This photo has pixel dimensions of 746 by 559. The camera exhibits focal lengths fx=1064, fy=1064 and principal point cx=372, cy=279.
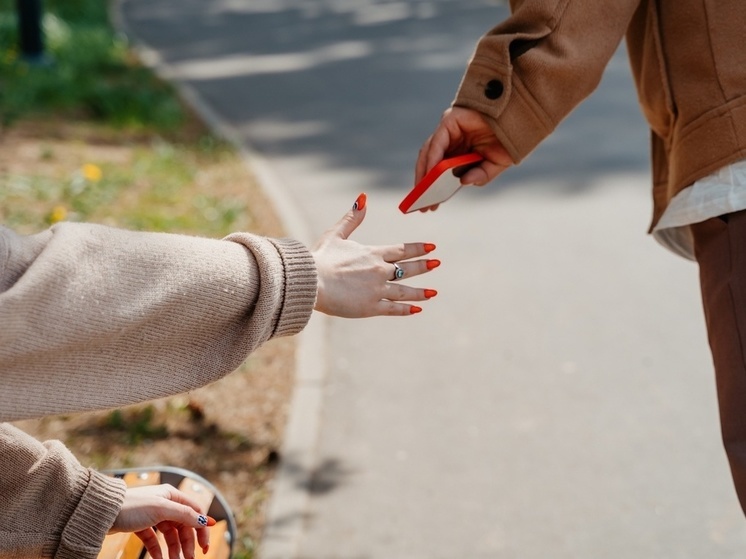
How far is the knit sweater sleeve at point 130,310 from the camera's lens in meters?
1.62

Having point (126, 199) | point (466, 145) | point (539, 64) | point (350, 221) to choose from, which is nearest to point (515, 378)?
point (466, 145)

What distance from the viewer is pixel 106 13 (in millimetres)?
15672

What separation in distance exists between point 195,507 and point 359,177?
5431 mm

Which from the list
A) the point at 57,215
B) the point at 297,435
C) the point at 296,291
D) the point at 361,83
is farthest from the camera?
the point at 361,83

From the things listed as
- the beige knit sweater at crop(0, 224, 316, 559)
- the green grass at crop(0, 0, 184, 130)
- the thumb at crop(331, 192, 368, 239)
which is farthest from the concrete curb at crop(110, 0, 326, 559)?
the green grass at crop(0, 0, 184, 130)

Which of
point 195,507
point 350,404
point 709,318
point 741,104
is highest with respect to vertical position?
point 741,104

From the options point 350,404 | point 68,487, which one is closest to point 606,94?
point 350,404

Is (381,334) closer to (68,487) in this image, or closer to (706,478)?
(706,478)

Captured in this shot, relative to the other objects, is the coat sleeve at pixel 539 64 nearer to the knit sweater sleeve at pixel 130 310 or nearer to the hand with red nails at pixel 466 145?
the hand with red nails at pixel 466 145

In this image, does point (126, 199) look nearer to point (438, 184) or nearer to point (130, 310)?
point (438, 184)

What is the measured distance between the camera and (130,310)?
5.51 feet

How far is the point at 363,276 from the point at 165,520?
66cm

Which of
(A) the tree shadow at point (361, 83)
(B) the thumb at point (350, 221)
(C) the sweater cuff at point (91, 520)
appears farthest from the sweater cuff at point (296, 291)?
(A) the tree shadow at point (361, 83)

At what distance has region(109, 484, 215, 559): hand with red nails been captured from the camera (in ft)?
6.93
